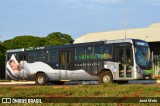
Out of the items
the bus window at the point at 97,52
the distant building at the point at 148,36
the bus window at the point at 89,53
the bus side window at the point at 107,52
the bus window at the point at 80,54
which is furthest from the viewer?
the distant building at the point at 148,36

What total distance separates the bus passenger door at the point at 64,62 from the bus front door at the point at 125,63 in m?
4.68

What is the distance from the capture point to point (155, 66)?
46656mm

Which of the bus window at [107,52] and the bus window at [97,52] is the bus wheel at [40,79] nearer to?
the bus window at [97,52]

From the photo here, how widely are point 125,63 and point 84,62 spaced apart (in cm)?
344

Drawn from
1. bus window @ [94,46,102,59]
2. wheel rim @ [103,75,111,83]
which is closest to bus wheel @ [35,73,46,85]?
bus window @ [94,46,102,59]

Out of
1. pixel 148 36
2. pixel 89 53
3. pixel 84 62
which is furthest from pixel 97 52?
pixel 148 36

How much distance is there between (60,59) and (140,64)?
6556mm

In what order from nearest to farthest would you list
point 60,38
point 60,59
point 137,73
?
point 137,73
point 60,59
point 60,38

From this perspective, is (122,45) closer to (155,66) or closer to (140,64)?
(140,64)

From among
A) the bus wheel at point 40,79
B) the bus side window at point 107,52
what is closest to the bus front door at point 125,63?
the bus side window at point 107,52

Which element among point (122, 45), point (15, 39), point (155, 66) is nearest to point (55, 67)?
point (122, 45)

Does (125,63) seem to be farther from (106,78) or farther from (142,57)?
(106,78)

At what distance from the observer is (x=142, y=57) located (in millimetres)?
25203

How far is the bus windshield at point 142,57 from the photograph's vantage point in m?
24.8
